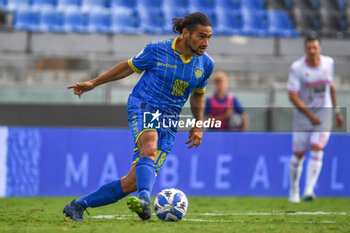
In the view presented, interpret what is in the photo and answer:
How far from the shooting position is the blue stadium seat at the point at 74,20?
15156 millimetres

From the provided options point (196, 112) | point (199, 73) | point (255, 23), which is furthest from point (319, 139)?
point (255, 23)

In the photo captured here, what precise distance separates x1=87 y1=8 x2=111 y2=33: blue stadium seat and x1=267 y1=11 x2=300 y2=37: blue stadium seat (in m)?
4.05

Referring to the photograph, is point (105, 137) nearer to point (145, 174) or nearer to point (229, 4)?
point (145, 174)

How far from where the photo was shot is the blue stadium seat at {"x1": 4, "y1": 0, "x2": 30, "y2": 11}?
15156 mm

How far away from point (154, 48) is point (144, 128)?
2.41ft

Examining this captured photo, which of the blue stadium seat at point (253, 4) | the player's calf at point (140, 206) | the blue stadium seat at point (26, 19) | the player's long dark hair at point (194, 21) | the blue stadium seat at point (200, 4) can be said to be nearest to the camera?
the player's calf at point (140, 206)

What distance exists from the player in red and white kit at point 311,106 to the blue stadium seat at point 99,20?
6.71 meters

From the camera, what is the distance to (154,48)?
563 cm

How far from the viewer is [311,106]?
9.63 metres

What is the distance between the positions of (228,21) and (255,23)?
0.69 m

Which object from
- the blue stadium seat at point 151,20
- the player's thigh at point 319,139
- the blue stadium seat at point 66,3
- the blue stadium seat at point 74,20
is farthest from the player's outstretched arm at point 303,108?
the blue stadium seat at point 66,3

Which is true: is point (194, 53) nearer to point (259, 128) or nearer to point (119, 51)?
point (259, 128)

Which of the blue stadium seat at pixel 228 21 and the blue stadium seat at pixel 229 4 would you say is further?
the blue stadium seat at pixel 229 4

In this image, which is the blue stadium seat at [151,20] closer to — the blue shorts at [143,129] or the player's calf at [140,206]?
the blue shorts at [143,129]
